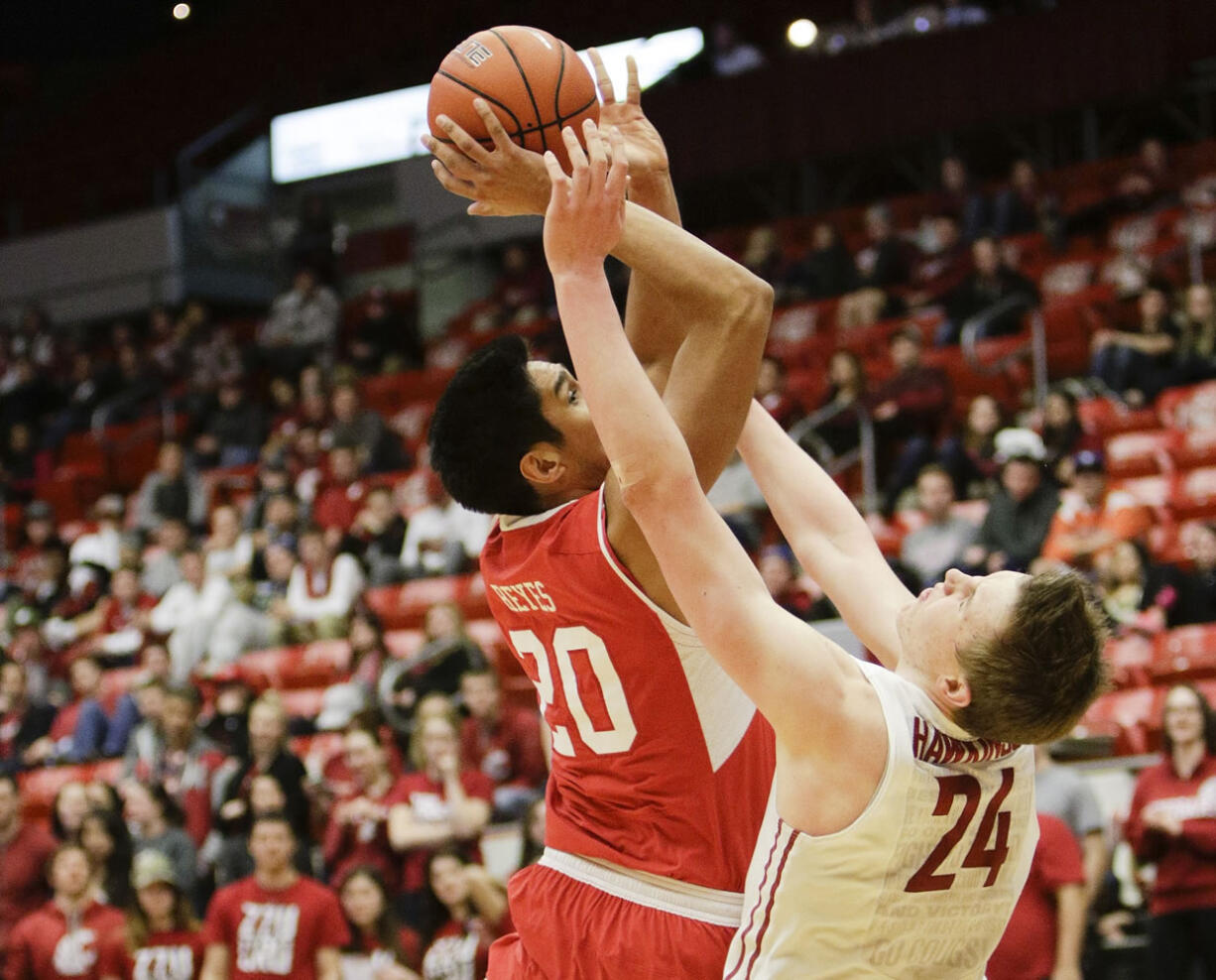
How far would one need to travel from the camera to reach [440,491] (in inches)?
444

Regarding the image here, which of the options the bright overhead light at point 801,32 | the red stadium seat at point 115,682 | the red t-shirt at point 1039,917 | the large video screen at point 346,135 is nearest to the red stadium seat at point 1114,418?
the red t-shirt at point 1039,917

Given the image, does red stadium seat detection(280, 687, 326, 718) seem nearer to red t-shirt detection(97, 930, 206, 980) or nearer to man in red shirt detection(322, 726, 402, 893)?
man in red shirt detection(322, 726, 402, 893)

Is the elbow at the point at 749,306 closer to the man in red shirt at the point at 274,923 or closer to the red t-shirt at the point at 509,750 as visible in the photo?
the man in red shirt at the point at 274,923

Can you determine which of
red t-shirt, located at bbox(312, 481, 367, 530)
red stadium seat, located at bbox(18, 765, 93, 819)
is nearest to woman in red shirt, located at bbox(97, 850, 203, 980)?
red stadium seat, located at bbox(18, 765, 93, 819)

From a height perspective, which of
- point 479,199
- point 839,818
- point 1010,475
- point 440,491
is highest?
point 479,199

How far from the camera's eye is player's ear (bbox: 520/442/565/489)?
2951 mm

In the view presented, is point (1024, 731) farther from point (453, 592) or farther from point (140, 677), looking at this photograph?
point (140, 677)

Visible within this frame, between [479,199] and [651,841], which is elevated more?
[479,199]

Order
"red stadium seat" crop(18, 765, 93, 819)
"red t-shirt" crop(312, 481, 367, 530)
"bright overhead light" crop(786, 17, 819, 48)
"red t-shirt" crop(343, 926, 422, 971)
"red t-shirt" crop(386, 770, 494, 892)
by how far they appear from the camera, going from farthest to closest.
Result: "bright overhead light" crop(786, 17, 819, 48), "red t-shirt" crop(312, 481, 367, 530), "red stadium seat" crop(18, 765, 93, 819), "red t-shirt" crop(386, 770, 494, 892), "red t-shirt" crop(343, 926, 422, 971)

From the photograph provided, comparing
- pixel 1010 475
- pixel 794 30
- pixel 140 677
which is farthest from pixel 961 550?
pixel 794 30

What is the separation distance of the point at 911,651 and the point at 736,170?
13.2 metres

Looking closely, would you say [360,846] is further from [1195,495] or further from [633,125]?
[633,125]

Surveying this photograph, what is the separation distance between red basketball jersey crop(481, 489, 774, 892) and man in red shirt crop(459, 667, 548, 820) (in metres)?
4.68

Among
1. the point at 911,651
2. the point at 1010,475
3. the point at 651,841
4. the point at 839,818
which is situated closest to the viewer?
the point at 839,818
